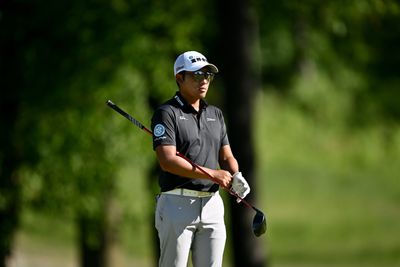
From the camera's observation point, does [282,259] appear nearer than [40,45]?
No

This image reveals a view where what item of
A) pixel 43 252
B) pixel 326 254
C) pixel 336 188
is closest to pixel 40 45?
pixel 43 252

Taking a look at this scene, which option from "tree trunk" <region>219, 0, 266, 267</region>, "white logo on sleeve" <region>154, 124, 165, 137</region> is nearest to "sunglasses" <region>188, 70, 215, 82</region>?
"white logo on sleeve" <region>154, 124, 165, 137</region>

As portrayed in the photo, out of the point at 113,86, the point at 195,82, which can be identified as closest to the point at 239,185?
the point at 195,82

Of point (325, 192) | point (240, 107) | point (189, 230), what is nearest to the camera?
point (189, 230)

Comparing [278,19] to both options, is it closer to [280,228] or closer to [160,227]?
[160,227]

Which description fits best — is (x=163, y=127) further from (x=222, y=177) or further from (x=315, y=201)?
(x=315, y=201)

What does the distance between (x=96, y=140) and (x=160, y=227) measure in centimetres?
890

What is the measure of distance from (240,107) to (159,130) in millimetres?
7982

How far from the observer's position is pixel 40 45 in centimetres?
1616

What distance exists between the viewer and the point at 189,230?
752cm

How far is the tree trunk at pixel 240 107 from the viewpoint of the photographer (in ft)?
49.8

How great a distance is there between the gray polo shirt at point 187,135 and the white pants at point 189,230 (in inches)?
4.6

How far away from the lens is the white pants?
24.5 ft

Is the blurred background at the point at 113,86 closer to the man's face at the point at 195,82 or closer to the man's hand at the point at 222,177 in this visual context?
the man's face at the point at 195,82
